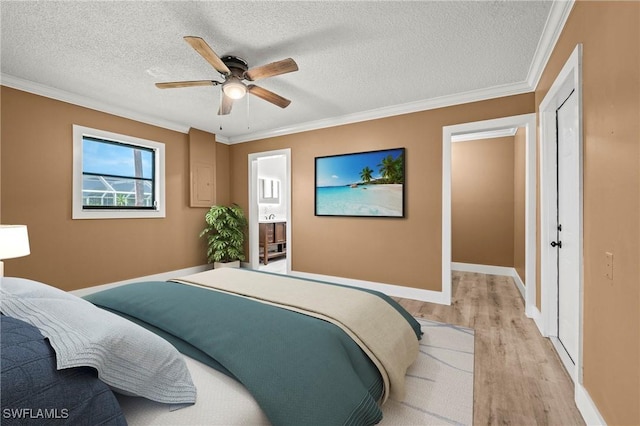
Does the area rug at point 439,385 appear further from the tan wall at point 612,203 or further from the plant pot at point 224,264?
the plant pot at point 224,264

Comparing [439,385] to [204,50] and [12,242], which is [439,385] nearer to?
[204,50]

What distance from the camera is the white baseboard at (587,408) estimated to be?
144cm

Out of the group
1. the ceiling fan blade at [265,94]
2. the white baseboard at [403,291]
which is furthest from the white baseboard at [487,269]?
the ceiling fan blade at [265,94]

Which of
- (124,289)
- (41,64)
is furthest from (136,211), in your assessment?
(124,289)

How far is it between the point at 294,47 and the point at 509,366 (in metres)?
3.03

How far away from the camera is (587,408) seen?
155 centimetres

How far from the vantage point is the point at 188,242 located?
189 inches

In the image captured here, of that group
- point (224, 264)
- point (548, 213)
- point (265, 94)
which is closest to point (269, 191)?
point (224, 264)

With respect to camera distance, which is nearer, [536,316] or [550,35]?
[550,35]

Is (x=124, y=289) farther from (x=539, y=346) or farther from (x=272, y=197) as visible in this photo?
(x=272, y=197)

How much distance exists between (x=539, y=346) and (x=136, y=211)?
16.2 feet

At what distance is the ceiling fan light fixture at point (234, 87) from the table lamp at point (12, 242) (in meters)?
1.96

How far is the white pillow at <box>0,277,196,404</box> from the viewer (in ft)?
2.68

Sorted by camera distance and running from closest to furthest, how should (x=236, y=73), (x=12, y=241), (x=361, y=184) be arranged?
(x=12, y=241) < (x=236, y=73) < (x=361, y=184)
